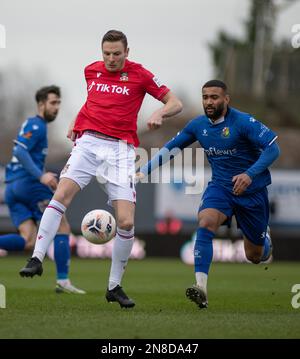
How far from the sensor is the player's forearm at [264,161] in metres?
9.44

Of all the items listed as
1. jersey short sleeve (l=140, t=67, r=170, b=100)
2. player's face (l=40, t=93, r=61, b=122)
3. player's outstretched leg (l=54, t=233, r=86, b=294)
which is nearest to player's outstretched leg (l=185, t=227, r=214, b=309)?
jersey short sleeve (l=140, t=67, r=170, b=100)

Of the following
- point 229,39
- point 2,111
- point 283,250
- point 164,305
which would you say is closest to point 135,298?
point 164,305

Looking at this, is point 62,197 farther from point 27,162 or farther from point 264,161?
point 27,162

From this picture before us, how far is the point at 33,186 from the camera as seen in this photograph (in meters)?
12.3

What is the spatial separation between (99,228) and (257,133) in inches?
76.2

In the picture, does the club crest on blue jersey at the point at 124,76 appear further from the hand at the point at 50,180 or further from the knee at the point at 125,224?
the hand at the point at 50,180

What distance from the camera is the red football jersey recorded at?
9164mm

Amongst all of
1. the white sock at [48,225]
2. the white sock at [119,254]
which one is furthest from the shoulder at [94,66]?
the white sock at [119,254]

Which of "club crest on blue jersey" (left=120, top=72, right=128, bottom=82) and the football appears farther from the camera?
"club crest on blue jersey" (left=120, top=72, right=128, bottom=82)

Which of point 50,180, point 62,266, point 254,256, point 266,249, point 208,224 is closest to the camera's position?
point 208,224

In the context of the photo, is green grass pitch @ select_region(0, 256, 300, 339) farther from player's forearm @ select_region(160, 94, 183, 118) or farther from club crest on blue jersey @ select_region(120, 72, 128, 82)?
club crest on blue jersey @ select_region(120, 72, 128, 82)

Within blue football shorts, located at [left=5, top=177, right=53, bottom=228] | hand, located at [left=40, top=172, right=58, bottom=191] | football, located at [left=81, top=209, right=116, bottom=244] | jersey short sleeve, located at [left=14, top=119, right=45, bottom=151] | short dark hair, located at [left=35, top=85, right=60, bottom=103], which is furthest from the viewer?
blue football shorts, located at [left=5, top=177, right=53, bottom=228]

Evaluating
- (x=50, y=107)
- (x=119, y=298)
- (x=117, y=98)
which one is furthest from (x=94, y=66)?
(x=50, y=107)
